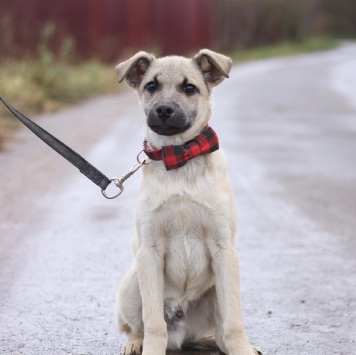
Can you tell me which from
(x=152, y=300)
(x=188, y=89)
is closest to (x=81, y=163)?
(x=188, y=89)

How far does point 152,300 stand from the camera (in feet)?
14.8

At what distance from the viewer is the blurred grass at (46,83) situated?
638 inches

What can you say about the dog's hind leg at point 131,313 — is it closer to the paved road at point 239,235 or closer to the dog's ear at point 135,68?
the paved road at point 239,235

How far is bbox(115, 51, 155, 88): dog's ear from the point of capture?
5.02 metres

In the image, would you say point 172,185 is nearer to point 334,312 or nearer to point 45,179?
point 334,312

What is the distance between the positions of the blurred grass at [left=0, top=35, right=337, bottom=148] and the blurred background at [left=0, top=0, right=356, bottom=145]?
0.02 meters

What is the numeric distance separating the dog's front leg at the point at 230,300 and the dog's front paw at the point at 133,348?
0.46m

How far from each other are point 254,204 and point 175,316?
4.12m

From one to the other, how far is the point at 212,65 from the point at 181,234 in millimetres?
1070

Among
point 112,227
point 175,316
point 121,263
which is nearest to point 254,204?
point 112,227

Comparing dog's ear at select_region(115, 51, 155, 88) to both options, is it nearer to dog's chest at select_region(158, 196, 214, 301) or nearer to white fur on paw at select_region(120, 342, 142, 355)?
dog's chest at select_region(158, 196, 214, 301)

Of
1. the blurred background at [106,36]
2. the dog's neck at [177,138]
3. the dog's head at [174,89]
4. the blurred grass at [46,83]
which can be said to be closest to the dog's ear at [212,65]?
the dog's head at [174,89]

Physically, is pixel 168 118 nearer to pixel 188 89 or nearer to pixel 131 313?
pixel 188 89

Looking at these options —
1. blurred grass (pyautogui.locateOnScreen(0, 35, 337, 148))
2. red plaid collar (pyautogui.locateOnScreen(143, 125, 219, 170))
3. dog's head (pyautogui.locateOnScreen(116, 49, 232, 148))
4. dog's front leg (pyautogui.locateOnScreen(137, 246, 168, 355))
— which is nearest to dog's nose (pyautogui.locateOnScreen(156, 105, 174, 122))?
dog's head (pyautogui.locateOnScreen(116, 49, 232, 148))
